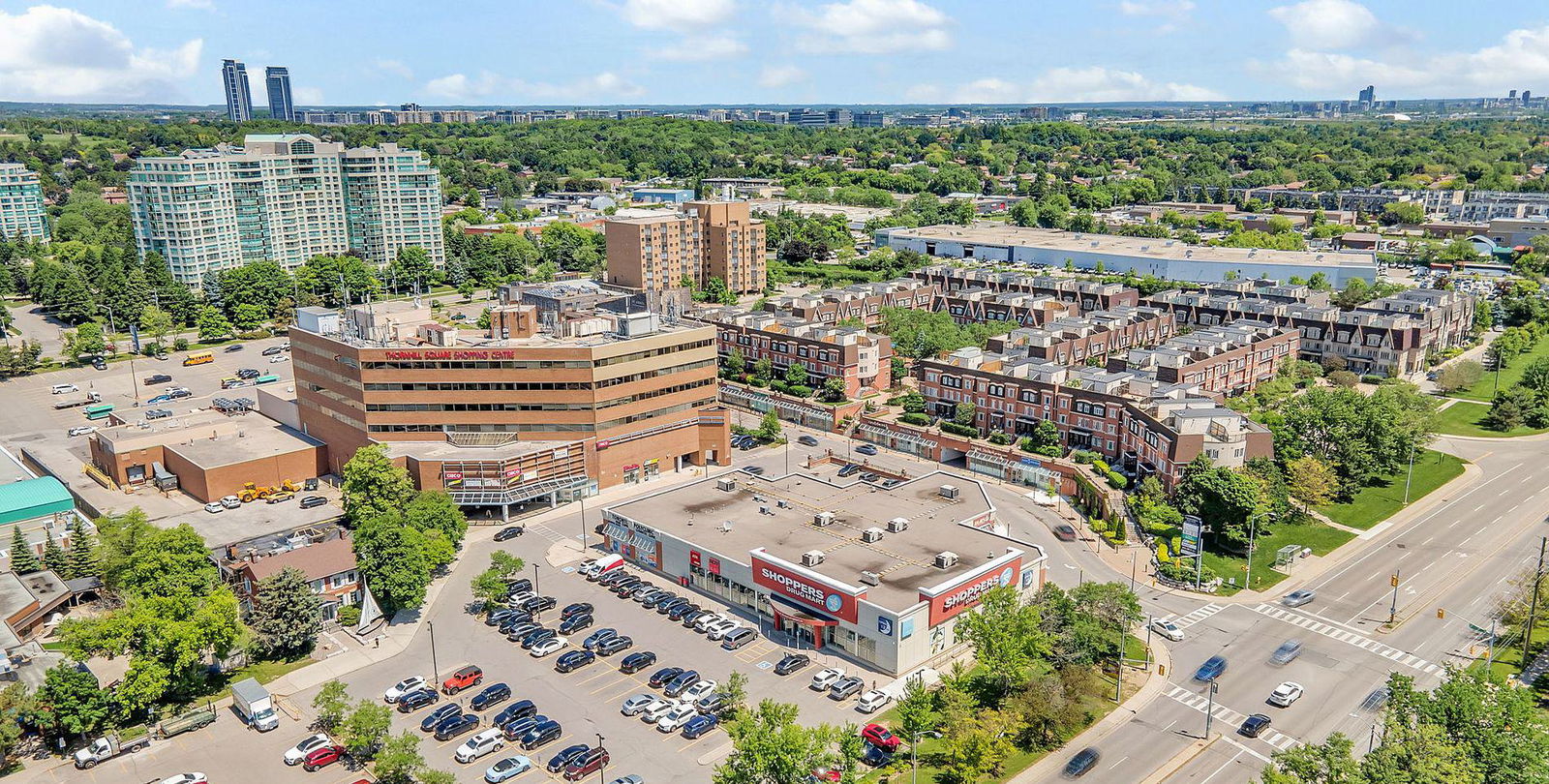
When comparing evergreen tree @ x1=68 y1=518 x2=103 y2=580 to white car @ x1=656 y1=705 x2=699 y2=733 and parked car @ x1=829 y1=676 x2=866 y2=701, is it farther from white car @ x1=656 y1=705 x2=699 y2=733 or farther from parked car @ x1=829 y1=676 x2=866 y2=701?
parked car @ x1=829 y1=676 x2=866 y2=701

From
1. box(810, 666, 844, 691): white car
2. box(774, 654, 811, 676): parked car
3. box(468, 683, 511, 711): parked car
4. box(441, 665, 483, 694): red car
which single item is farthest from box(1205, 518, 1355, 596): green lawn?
box(441, 665, 483, 694): red car

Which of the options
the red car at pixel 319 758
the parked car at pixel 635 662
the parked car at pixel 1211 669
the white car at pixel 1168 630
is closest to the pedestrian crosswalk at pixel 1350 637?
the white car at pixel 1168 630

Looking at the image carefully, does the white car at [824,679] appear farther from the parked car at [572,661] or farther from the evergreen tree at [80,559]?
the evergreen tree at [80,559]

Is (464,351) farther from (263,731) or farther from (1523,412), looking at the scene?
(1523,412)

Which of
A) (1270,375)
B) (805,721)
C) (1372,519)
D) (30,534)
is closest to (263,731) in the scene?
(805,721)

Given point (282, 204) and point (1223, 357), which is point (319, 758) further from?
point (282, 204)
